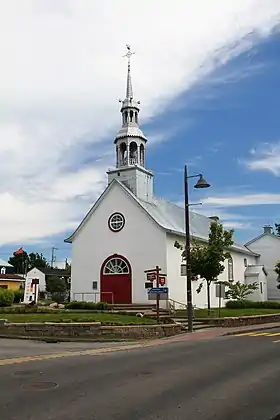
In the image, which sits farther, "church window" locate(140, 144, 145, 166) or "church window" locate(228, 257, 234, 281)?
"church window" locate(228, 257, 234, 281)

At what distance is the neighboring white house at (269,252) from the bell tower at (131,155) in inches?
808

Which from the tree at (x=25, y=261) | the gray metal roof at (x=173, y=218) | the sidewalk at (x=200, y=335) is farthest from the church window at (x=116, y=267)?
the tree at (x=25, y=261)

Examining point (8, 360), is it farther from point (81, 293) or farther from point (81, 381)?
point (81, 293)

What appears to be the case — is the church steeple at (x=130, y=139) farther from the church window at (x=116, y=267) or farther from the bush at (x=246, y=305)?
the bush at (x=246, y=305)

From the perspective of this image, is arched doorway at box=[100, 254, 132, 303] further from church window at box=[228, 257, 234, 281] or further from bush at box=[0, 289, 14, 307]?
church window at box=[228, 257, 234, 281]

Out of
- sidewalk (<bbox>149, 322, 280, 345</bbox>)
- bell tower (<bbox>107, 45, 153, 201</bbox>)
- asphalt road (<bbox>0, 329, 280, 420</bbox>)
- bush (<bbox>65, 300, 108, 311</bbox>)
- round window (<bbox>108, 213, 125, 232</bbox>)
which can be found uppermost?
bell tower (<bbox>107, 45, 153, 201</bbox>)

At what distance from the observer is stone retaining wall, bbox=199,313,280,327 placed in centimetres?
2789

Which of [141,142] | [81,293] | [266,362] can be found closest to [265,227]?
[141,142]

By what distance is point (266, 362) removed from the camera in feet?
45.5

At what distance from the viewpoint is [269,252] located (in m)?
58.2

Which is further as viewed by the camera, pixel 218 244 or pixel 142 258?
pixel 142 258

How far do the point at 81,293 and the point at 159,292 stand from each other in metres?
17.3

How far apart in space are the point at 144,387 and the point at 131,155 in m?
34.4

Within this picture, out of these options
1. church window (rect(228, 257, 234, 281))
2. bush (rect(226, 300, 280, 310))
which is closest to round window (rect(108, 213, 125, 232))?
bush (rect(226, 300, 280, 310))
